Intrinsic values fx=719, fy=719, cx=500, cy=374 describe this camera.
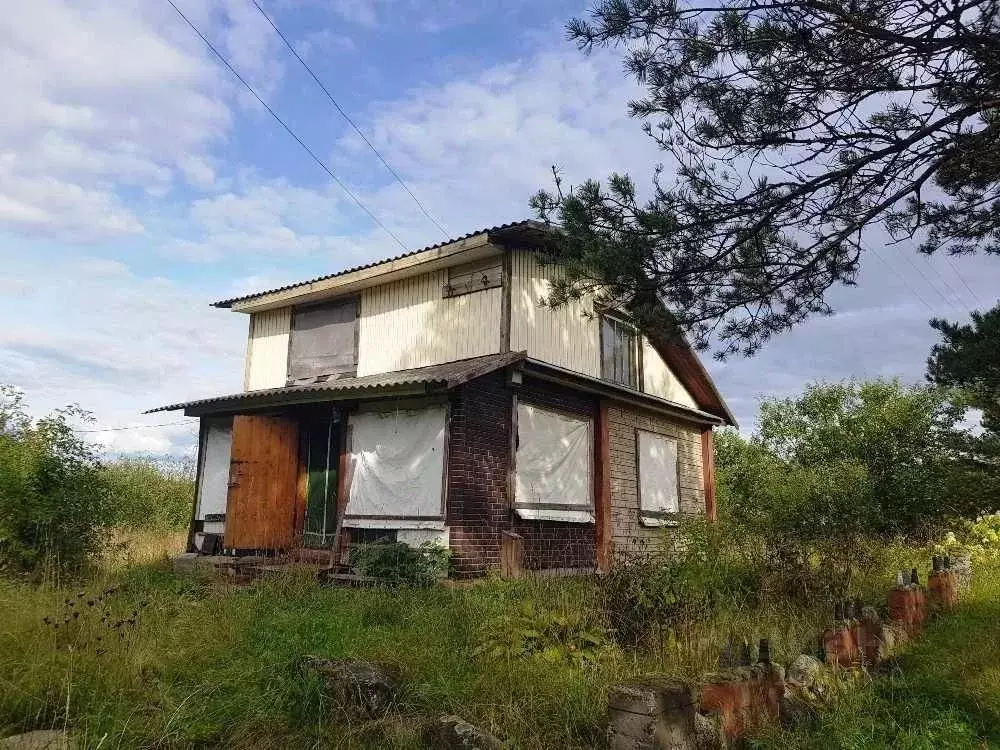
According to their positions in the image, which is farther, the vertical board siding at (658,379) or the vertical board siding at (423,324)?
the vertical board siding at (658,379)

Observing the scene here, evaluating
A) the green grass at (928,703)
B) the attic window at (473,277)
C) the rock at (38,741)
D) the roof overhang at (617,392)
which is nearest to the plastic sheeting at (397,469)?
the roof overhang at (617,392)

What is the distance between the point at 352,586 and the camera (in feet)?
30.3

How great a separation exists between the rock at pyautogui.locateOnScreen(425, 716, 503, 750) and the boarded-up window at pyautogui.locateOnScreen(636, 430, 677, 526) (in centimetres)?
939

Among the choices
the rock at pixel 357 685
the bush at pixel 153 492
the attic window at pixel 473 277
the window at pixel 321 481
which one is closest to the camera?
the rock at pixel 357 685

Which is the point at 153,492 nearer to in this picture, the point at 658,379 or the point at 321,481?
the point at 321,481

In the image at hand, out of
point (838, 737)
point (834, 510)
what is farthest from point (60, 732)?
point (834, 510)

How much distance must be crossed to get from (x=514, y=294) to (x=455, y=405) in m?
2.10

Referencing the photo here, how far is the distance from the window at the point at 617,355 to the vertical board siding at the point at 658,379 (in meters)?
0.31

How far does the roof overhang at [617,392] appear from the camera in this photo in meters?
10.9

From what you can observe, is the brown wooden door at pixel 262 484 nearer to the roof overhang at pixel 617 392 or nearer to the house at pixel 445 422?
the house at pixel 445 422

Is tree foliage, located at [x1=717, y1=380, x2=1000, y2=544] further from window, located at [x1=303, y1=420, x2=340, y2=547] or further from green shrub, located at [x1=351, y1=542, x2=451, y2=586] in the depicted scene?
window, located at [x1=303, y1=420, x2=340, y2=547]

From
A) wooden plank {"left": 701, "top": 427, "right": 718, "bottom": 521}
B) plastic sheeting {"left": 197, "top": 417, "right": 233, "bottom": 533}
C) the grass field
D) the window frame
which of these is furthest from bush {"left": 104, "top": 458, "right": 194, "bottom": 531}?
the grass field

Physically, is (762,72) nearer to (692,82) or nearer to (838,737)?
(692,82)

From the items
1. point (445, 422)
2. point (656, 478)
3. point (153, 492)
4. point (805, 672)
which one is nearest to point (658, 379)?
point (656, 478)
